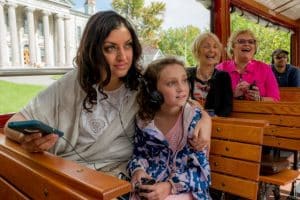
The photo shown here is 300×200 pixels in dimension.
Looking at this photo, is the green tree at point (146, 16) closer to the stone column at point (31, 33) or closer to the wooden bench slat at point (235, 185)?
the stone column at point (31, 33)

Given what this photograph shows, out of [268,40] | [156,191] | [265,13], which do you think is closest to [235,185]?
[156,191]


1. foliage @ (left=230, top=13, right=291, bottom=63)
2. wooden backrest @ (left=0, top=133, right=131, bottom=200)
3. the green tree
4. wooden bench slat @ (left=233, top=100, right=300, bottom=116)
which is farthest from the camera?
foliage @ (left=230, top=13, right=291, bottom=63)

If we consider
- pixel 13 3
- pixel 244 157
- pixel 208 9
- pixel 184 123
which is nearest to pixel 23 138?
pixel 184 123

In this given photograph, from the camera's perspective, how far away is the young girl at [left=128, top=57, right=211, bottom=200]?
1275mm

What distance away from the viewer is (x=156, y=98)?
1379mm

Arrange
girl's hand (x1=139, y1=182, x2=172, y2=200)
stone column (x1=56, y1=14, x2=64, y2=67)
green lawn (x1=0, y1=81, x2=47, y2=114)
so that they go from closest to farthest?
girl's hand (x1=139, y1=182, x2=172, y2=200) → green lawn (x1=0, y1=81, x2=47, y2=114) → stone column (x1=56, y1=14, x2=64, y2=67)

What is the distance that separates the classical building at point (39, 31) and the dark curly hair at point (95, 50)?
821 mm

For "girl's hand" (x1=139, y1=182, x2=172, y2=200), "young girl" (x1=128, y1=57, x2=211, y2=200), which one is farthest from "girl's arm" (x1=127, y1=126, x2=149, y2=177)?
"girl's hand" (x1=139, y1=182, x2=172, y2=200)

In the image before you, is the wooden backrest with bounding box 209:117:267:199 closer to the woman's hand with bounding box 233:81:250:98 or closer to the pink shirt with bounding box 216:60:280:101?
the woman's hand with bounding box 233:81:250:98

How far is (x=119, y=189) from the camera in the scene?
766 mm

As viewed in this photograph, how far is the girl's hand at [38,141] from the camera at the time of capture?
3.36ft

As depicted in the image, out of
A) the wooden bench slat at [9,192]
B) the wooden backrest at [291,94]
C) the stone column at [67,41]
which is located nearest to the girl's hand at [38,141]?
the wooden bench slat at [9,192]

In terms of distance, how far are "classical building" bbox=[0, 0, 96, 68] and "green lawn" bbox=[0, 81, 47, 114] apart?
0.13 meters

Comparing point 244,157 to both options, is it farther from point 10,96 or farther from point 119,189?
point 10,96
